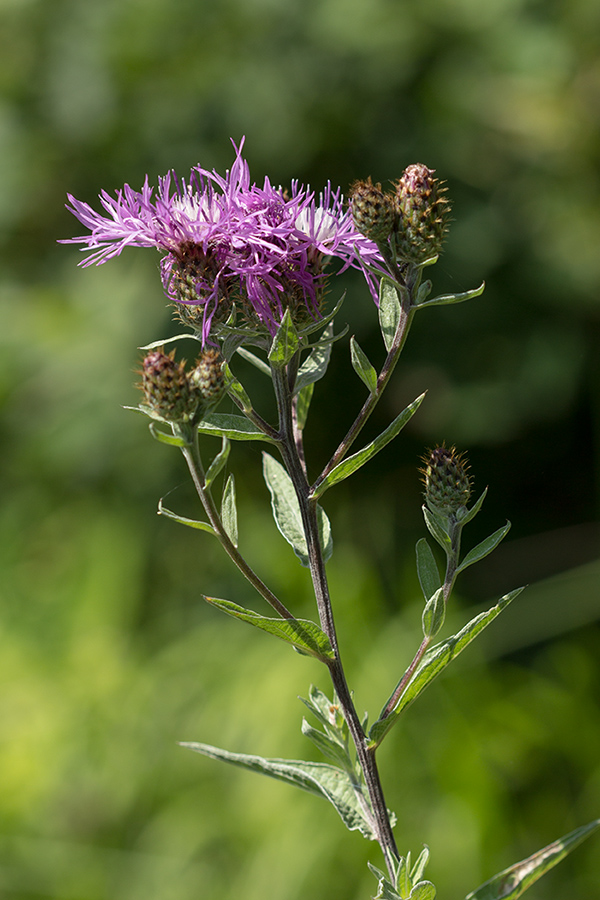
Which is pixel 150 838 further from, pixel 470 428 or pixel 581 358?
pixel 581 358

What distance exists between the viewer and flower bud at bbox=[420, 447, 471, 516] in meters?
1.01

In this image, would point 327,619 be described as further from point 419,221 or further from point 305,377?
point 419,221

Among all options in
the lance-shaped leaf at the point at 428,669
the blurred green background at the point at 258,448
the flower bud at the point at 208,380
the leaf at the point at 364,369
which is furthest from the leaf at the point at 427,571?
the blurred green background at the point at 258,448

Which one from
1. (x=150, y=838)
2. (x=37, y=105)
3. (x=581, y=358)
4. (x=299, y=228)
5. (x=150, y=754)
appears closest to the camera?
(x=299, y=228)

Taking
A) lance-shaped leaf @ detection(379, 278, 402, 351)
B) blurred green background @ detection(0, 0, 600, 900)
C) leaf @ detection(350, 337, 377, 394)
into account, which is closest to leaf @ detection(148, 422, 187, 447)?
leaf @ detection(350, 337, 377, 394)

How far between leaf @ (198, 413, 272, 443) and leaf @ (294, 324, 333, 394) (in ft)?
0.27

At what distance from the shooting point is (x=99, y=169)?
353cm

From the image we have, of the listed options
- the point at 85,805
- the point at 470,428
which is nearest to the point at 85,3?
the point at 470,428

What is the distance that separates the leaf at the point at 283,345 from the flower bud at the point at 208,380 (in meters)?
0.07

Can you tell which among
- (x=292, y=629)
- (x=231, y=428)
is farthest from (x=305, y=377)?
(x=292, y=629)

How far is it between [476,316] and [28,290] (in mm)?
2005

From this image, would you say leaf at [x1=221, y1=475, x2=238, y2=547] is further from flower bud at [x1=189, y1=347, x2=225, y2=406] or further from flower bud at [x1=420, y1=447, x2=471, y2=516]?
flower bud at [x1=420, y1=447, x2=471, y2=516]

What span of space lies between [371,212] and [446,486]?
35cm

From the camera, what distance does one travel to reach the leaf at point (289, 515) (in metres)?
1.08
